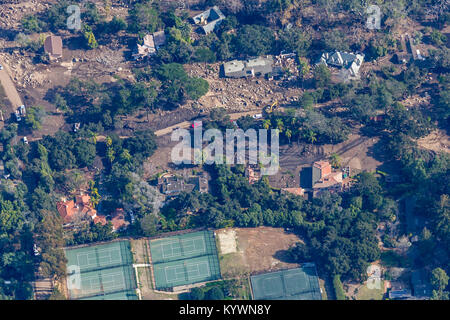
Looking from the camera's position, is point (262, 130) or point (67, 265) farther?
point (262, 130)

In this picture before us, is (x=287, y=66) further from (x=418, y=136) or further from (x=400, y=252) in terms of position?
(x=400, y=252)

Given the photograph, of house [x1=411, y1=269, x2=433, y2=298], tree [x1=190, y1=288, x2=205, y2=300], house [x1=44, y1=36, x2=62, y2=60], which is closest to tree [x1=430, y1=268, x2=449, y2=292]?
house [x1=411, y1=269, x2=433, y2=298]

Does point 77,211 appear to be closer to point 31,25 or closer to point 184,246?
point 184,246

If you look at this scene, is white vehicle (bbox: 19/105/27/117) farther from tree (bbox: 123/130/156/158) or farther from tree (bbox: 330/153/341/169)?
tree (bbox: 330/153/341/169)

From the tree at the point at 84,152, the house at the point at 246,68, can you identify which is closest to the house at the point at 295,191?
the house at the point at 246,68

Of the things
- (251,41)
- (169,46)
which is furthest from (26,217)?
(251,41)
